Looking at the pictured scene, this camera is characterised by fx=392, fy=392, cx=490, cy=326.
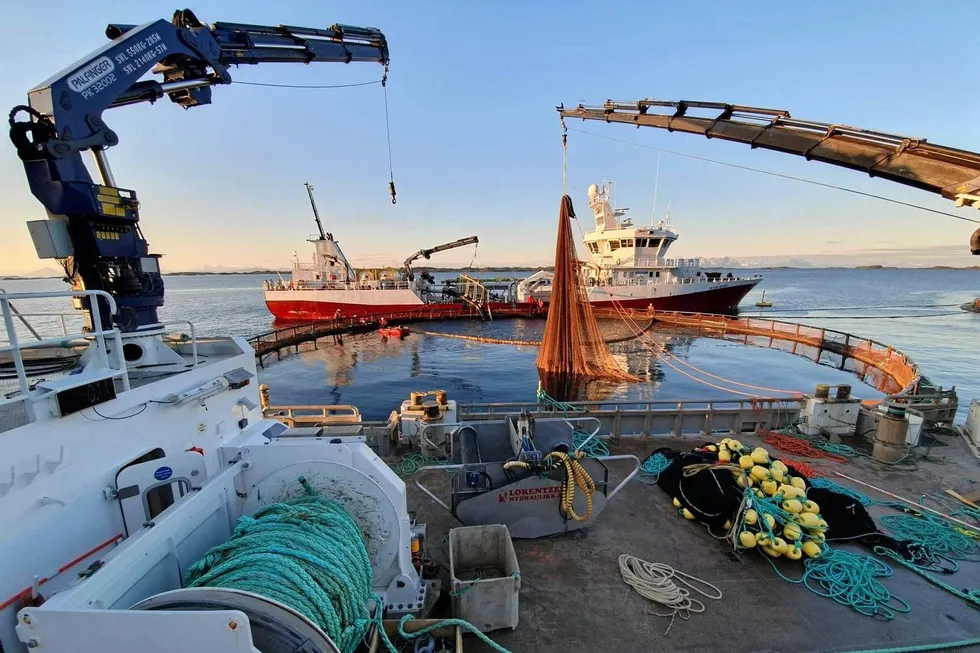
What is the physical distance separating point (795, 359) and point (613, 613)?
2726cm

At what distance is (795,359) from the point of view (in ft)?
81.3

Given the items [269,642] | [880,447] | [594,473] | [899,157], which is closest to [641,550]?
[594,473]

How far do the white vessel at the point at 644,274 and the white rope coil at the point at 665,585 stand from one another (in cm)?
3482

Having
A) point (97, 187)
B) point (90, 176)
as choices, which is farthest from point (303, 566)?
point (90, 176)

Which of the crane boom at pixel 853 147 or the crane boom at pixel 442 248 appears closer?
the crane boom at pixel 853 147

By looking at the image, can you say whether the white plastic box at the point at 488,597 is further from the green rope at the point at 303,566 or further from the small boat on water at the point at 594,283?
the small boat on water at the point at 594,283

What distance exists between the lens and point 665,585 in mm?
4613

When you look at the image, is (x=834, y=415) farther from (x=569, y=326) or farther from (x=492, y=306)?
(x=492, y=306)

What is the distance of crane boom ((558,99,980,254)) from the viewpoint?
18.3 feet

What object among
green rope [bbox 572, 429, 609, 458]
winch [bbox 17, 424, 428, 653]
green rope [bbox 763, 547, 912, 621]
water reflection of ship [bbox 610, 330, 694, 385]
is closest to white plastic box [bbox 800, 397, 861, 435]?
green rope [bbox 763, 547, 912, 621]

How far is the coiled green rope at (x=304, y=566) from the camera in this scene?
2.47 metres

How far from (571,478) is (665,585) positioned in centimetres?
155

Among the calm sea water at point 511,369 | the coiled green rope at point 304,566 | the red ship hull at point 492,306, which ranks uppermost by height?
the coiled green rope at point 304,566

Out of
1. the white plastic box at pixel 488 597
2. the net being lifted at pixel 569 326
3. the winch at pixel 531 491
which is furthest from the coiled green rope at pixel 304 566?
the net being lifted at pixel 569 326
